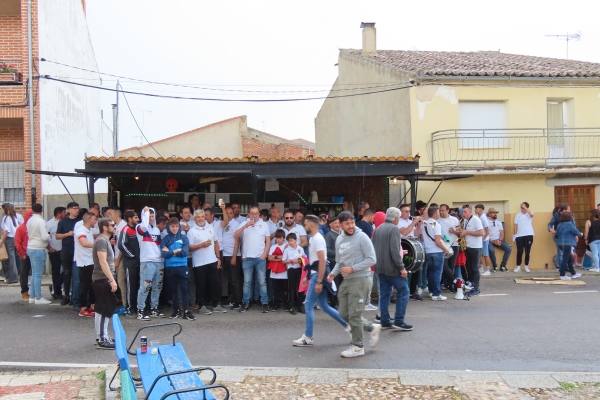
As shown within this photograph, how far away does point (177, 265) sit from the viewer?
32.6 feet

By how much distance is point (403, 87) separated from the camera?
1831cm

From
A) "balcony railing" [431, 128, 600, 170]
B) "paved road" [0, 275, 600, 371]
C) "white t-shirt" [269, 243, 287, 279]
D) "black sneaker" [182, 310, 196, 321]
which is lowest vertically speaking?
"paved road" [0, 275, 600, 371]

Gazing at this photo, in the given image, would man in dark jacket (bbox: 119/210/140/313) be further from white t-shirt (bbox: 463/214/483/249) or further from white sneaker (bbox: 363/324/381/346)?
white t-shirt (bbox: 463/214/483/249)

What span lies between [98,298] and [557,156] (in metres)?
15.3

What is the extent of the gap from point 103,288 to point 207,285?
9.59 ft

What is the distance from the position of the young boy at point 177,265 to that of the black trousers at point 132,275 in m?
0.51

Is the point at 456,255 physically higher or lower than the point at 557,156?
lower

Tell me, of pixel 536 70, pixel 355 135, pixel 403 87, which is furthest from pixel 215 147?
pixel 536 70

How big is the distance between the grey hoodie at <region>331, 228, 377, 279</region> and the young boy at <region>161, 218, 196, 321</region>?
3.17m

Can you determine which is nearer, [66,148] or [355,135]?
[66,148]

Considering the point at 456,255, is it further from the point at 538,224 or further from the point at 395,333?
the point at 538,224

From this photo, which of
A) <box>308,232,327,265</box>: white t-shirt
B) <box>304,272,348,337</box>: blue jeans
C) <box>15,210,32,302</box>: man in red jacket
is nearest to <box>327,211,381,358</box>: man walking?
<box>304,272,348,337</box>: blue jeans

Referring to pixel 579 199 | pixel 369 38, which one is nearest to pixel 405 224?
pixel 579 199

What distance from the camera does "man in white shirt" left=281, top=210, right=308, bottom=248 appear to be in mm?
10852
